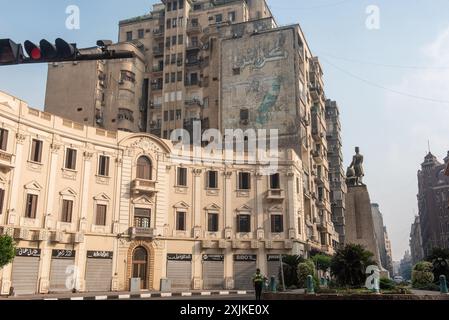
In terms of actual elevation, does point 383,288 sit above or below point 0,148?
below

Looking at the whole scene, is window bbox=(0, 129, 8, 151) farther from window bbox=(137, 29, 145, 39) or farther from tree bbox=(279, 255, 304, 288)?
window bbox=(137, 29, 145, 39)

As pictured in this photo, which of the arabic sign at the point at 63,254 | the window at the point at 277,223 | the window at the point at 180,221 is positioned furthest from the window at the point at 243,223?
the arabic sign at the point at 63,254

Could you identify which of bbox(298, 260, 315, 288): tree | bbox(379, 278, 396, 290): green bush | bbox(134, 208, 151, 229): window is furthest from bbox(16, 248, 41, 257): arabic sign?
bbox(379, 278, 396, 290): green bush

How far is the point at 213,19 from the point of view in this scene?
204 feet

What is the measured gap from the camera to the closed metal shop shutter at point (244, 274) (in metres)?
39.6

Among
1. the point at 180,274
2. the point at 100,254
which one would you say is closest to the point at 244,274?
the point at 180,274

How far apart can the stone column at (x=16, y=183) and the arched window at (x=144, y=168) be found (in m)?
9.76

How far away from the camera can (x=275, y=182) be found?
41906 millimetres

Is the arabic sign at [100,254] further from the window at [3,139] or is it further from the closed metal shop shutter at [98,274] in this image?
the window at [3,139]

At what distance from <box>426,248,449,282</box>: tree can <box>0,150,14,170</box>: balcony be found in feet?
87.2

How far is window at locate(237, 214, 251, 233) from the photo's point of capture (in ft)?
134
